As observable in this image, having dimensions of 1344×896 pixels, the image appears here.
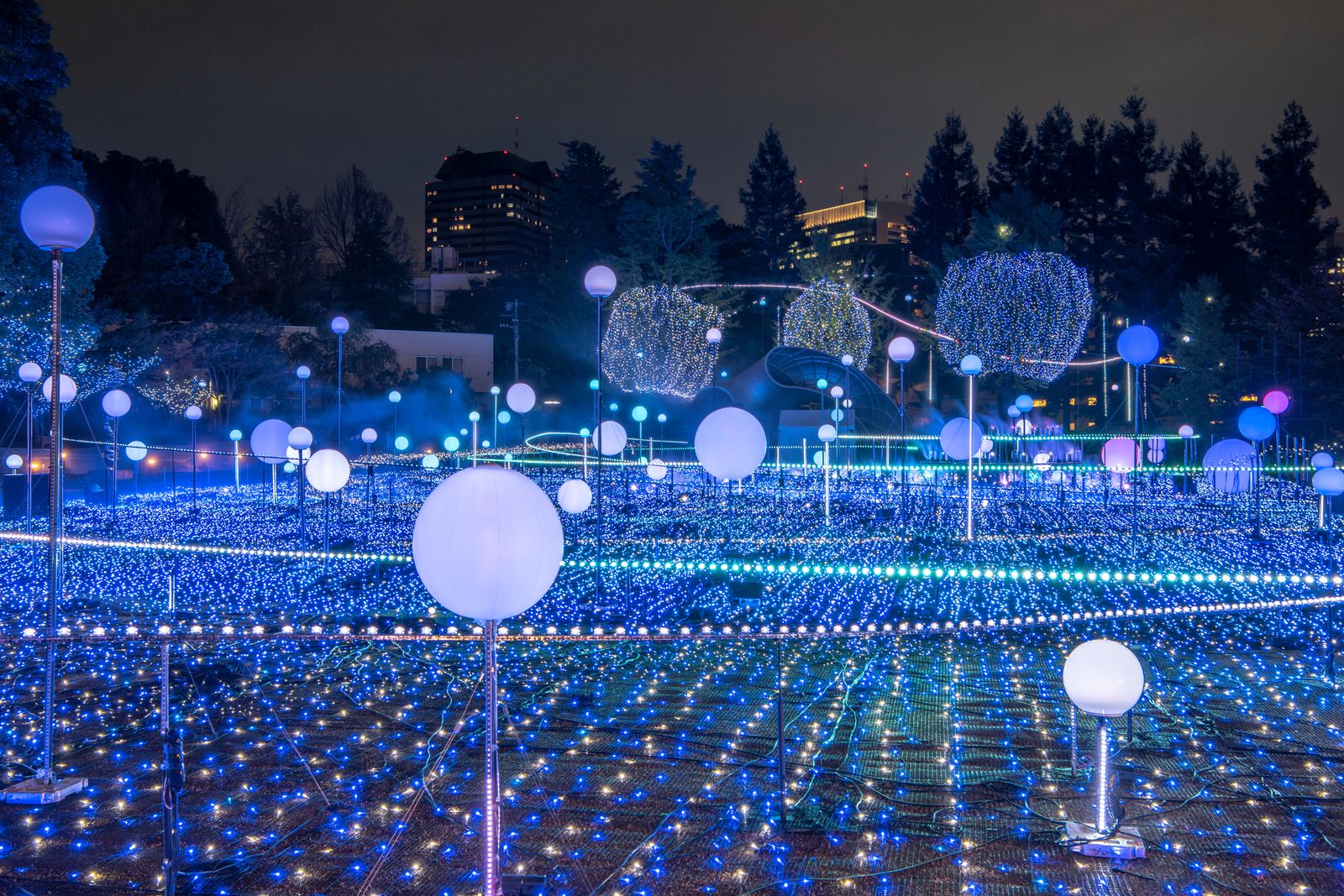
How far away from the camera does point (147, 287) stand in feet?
81.6

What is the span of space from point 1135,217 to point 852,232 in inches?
828

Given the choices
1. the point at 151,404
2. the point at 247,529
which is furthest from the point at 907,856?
the point at 151,404

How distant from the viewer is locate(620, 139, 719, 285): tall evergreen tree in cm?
3375

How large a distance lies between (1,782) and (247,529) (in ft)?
33.4

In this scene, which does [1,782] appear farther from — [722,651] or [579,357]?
[579,357]

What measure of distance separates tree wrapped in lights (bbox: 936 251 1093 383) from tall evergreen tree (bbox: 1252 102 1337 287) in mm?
8362

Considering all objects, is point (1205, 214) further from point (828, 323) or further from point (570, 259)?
point (570, 259)

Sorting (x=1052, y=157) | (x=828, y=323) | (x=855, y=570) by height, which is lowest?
(x=855, y=570)

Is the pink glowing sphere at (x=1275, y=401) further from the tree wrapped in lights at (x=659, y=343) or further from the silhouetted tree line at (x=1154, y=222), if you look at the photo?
the tree wrapped in lights at (x=659, y=343)

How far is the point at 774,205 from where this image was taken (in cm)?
3959

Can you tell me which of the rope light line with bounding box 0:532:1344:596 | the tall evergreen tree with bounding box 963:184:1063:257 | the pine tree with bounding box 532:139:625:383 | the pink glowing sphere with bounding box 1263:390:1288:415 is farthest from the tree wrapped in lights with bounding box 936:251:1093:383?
the rope light line with bounding box 0:532:1344:596

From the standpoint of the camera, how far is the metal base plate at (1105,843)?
146 inches

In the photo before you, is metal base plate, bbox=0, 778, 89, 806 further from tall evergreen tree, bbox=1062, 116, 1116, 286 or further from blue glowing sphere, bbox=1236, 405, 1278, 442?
tall evergreen tree, bbox=1062, 116, 1116, 286

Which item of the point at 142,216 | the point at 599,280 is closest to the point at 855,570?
the point at 599,280
